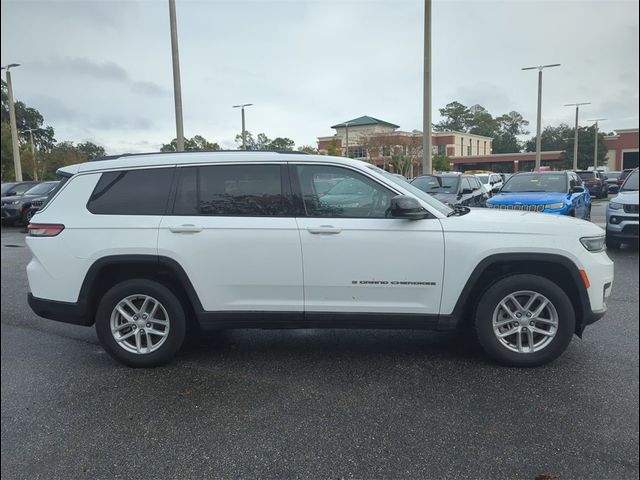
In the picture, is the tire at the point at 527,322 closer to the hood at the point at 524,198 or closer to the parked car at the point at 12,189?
the parked car at the point at 12,189

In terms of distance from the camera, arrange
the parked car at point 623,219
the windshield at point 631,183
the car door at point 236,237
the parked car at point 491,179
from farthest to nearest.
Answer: the windshield at point 631,183
the parked car at point 623,219
the parked car at point 491,179
the car door at point 236,237

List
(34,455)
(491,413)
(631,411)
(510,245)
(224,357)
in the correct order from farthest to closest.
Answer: (224,357) → (510,245) → (491,413) → (631,411) → (34,455)

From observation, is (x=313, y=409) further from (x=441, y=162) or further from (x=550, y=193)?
(x=550, y=193)

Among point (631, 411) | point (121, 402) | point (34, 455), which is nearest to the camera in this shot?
point (34, 455)

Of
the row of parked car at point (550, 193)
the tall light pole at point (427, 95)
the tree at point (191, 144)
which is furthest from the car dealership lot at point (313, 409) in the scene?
the row of parked car at point (550, 193)

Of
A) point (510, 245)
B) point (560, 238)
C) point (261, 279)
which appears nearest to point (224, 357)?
point (261, 279)

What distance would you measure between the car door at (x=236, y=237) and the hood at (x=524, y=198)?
184 inches

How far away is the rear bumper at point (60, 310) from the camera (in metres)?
3.79

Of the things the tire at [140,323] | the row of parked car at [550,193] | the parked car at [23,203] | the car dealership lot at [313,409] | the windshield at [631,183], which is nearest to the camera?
the car dealership lot at [313,409]

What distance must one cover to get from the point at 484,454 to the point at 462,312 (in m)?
1.40

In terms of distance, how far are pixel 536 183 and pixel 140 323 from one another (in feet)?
19.3

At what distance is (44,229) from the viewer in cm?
316

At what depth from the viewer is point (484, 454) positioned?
8.75 feet

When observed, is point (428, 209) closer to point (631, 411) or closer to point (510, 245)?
point (510, 245)
